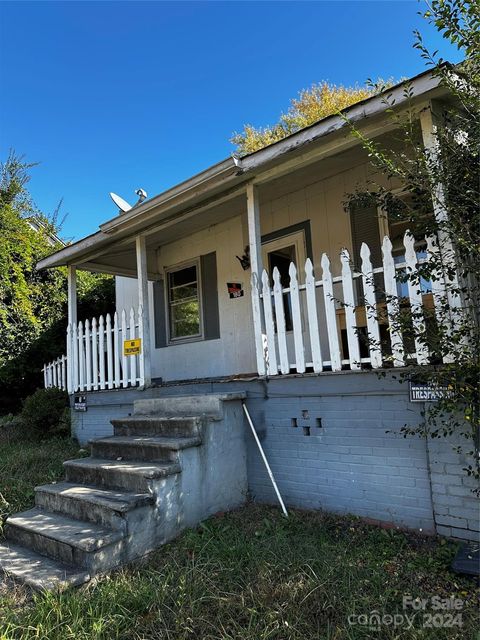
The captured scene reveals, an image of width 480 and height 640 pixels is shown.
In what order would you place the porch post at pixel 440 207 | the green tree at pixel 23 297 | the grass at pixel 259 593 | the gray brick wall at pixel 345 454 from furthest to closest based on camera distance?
the green tree at pixel 23 297 → the gray brick wall at pixel 345 454 → the porch post at pixel 440 207 → the grass at pixel 259 593

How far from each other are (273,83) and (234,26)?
26.0ft

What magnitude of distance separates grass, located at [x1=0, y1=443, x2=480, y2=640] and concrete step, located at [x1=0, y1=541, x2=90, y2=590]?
8 cm

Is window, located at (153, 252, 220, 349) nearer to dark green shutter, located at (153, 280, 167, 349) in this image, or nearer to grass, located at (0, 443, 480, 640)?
dark green shutter, located at (153, 280, 167, 349)

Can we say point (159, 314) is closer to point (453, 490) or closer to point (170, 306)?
point (170, 306)

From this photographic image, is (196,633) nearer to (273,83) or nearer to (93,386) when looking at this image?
(93,386)

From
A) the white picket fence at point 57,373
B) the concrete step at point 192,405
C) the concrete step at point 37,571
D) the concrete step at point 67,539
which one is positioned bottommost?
the concrete step at point 37,571

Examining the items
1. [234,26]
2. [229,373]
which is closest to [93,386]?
[229,373]

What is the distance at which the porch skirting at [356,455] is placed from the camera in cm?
294

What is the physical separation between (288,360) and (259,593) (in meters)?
2.31

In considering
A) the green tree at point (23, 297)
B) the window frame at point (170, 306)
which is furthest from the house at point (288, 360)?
the green tree at point (23, 297)

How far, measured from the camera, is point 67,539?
287cm

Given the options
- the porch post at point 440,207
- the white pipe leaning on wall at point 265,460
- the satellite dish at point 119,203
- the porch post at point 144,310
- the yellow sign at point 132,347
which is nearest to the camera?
the porch post at point 440,207

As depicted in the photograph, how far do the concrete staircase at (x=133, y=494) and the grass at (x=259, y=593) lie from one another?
0.18 metres

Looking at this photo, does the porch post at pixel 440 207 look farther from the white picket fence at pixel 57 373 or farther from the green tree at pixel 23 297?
the green tree at pixel 23 297
